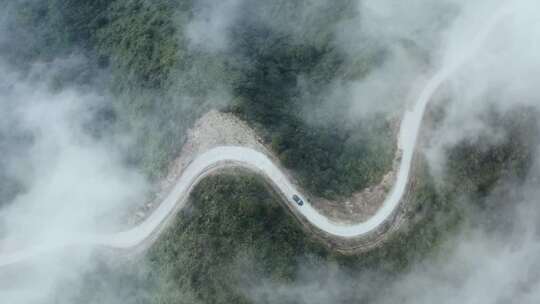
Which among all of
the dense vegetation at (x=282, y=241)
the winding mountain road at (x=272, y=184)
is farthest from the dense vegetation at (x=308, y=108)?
the dense vegetation at (x=282, y=241)

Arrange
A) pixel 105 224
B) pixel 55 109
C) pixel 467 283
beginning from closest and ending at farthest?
pixel 467 283 < pixel 105 224 < pixel 55 109

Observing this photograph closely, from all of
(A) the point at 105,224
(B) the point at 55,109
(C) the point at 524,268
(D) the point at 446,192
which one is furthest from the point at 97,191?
(C) the point at 524,268

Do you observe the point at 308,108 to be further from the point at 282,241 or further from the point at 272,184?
the point at 282,241

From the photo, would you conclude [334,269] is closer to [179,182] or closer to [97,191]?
[179,182]

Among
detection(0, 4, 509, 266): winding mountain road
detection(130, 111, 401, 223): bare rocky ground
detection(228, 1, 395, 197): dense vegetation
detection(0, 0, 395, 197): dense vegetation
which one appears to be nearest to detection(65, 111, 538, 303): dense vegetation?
detection(0, 4, 509, 266): winding mountain road

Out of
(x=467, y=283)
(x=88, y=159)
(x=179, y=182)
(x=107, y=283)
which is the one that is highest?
(x=88, y=159)

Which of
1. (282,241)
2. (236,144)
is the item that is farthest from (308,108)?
(282,241)

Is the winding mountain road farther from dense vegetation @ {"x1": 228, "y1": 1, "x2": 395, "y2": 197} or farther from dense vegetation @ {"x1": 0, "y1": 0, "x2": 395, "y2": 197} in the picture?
dense vegetation @ {"x1": 0, "y1": 0, "x2": 395, "y2": 197}
